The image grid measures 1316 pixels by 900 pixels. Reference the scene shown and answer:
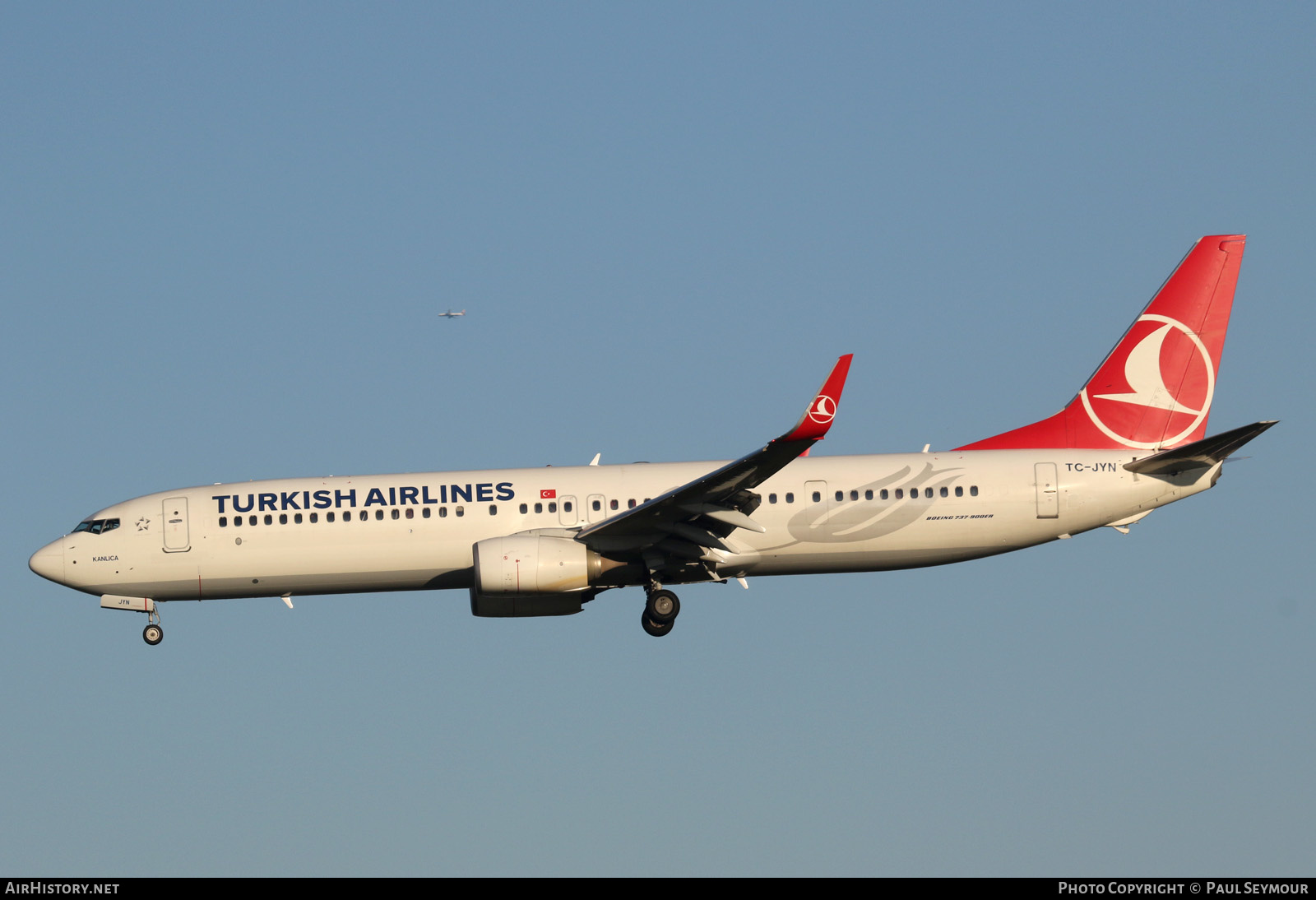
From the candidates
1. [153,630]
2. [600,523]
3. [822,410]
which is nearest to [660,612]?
[600,523]

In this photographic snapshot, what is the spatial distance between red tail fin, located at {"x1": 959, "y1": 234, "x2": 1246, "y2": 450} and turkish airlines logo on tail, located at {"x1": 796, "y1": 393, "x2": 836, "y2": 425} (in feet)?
26.5

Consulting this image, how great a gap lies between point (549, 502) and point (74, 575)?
10811 millimetres

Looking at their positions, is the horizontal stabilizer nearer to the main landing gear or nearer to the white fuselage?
the white fuselage

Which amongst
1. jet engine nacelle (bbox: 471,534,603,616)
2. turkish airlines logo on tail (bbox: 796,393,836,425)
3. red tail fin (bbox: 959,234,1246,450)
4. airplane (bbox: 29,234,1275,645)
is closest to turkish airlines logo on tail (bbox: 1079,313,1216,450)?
red tail fin (bbox: 959,234,1246,450)

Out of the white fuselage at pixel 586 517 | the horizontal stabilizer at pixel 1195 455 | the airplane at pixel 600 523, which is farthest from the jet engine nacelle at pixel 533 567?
the horizontal stabilizer at pixel 1195 455

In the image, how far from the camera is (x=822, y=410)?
1114 inches

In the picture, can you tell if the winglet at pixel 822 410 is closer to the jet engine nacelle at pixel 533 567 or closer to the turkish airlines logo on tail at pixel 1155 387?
the jet engine nacelle at pixel 533 567

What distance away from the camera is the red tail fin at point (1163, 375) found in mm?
35656

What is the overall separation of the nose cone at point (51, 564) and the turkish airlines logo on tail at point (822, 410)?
17.7 metres

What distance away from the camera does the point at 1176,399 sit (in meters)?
36.0

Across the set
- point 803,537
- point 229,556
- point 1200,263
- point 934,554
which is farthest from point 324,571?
point 1200,263
